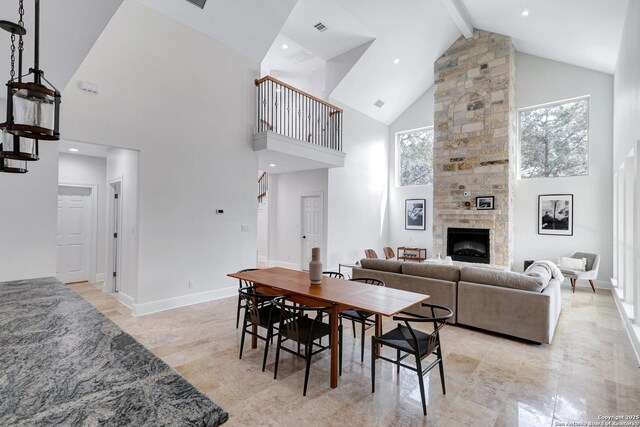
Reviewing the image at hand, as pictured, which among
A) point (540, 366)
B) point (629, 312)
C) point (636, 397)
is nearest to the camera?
point (636, 397)

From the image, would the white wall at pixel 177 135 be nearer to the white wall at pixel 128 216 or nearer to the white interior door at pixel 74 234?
the white wall at pixel 128 216

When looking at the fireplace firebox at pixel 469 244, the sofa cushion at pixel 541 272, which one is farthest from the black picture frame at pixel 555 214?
the sofa cushion at pixel 541 272

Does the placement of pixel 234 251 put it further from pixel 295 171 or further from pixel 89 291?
pixel 295 171

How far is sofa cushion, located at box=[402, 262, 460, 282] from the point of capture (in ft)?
13.8

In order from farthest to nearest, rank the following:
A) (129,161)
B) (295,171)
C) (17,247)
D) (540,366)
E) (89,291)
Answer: (295,171) → (89,291) → (129,161) → (17,247) → (540,366)

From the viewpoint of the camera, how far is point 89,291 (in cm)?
574

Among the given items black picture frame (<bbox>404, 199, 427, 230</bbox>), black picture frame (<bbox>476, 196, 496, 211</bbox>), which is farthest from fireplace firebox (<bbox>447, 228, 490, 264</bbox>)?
black picture frame (<bbox>404, 199, 427, 230</bbox>)

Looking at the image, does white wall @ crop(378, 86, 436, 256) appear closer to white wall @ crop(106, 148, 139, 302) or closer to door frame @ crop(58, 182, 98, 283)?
white wall @ crop(106, 148, 139, 302)

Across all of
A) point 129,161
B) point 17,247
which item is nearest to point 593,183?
point 129,161

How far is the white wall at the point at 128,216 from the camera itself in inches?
183

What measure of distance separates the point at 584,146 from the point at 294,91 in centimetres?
615

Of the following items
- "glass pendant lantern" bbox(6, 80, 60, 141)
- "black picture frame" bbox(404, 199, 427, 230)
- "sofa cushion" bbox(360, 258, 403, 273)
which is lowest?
"sofa cushion" bbox(360, 258, 403, 273)

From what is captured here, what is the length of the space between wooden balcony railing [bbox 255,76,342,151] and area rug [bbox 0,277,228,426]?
16.9 ft

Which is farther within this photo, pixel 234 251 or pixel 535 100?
pixel 535 100
